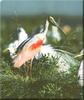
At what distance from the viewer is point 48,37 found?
234 cm

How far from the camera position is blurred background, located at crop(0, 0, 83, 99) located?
7.51 ft

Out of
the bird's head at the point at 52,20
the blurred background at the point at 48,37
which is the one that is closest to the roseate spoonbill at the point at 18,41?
the blurred background at the point at 48,37

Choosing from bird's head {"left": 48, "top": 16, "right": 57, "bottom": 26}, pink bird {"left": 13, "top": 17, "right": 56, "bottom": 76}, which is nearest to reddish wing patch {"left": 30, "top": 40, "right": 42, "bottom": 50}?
pink bird {"left": 13, "top": 17, "right": 56, "bottom": 76}

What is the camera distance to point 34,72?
2.28 meters

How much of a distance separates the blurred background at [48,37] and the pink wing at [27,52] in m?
0.06

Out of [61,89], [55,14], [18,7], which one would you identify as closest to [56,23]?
[55,14]

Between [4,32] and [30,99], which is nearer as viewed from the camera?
[30,99]

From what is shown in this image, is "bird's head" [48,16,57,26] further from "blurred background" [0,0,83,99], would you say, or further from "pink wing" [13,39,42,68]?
"pink wing" [13,39,42,68]

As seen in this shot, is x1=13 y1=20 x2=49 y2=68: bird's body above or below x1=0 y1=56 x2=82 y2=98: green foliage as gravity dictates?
above

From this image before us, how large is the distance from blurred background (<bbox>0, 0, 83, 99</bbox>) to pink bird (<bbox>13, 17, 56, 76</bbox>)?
5 centimetres

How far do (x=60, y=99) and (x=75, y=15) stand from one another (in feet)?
1.89

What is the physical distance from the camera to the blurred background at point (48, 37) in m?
2.29

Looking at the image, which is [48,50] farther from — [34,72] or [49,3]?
[49,3]

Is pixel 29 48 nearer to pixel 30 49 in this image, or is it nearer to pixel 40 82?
pixel 30 49
